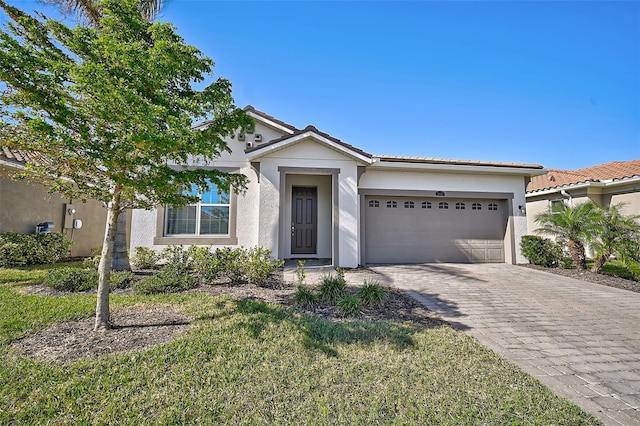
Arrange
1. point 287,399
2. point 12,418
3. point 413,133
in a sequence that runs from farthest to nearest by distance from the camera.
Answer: point 413,133, point 287,399, point 12,418

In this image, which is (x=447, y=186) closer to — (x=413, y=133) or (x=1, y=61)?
(x=413, y=133)

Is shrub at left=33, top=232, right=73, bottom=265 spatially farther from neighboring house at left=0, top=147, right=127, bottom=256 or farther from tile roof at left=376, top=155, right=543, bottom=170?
tile roof at left=376, top=155, right=543, bottom=170

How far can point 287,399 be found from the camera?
8.92 ft

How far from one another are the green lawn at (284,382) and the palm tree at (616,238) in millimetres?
8521

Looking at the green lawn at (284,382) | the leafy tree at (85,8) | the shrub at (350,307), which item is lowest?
the green lawn at (284,382)

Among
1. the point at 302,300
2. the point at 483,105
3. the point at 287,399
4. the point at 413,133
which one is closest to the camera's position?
the point at 287,399

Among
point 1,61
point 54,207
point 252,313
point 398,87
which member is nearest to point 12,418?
point 252,313

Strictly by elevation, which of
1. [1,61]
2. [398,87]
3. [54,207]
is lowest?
[54,207]

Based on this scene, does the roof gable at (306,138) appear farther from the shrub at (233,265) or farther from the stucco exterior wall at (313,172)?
the shrub at (233,265)

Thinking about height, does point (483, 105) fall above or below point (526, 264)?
above

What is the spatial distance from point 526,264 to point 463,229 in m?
2.73

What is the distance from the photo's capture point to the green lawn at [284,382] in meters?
2.49

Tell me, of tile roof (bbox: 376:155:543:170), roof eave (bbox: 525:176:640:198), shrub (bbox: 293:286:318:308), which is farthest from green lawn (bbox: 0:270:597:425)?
roof eave (bbox: 525:176:640:198)

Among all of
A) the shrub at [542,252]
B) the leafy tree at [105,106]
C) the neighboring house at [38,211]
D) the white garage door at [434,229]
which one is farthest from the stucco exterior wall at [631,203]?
the neighboring house at [38,211]
